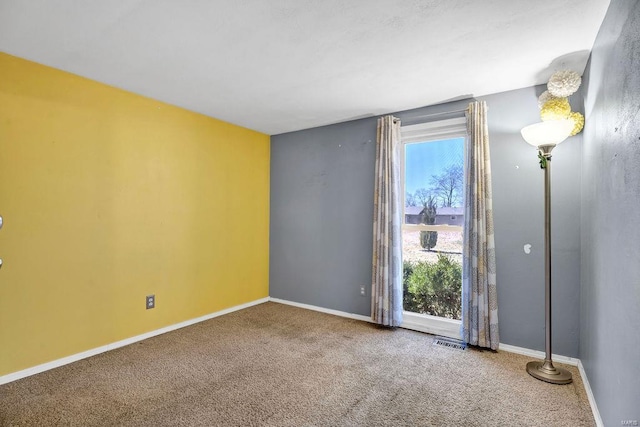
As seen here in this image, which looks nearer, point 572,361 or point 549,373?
point 549,373

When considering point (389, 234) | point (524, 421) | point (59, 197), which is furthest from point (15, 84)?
point (524, 421)

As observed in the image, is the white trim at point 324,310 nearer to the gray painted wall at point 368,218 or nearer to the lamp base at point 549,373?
the gray painted wall at point 368,218

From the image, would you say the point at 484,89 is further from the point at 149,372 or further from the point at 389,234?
the point at 149,372

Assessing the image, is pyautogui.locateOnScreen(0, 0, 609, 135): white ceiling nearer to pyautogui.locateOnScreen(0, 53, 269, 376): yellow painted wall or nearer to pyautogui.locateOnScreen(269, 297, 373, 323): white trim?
pyautogui.locateOnScreen(0, 53, 269, 376): yellow painted wall

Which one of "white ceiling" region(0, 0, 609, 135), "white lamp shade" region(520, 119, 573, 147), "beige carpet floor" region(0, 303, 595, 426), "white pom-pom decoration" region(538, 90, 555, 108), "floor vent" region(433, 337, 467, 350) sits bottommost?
"beige carpet floor" region(0, 303, 595, 426)

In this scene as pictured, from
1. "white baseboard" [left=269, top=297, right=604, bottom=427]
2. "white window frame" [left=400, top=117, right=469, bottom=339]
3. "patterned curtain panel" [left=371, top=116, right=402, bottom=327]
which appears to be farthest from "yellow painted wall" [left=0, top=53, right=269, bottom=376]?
"white window frame" [left=400, top=117, right=469, bottom=339]

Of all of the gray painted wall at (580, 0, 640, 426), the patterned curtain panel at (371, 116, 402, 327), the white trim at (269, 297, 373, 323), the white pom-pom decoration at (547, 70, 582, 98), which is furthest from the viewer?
the white trim at (269, 297, 373, 323)

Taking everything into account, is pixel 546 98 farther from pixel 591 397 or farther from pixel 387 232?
pixel 591 397

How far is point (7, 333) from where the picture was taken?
2.27m

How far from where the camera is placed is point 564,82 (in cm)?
228

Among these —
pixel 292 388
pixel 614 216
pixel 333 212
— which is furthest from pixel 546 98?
pixel 292 388

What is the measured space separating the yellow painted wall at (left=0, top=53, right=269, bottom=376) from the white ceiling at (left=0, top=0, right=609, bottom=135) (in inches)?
12.8

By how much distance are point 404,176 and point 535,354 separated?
2108mm

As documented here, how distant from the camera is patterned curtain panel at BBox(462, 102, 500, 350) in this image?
285 centimetres
